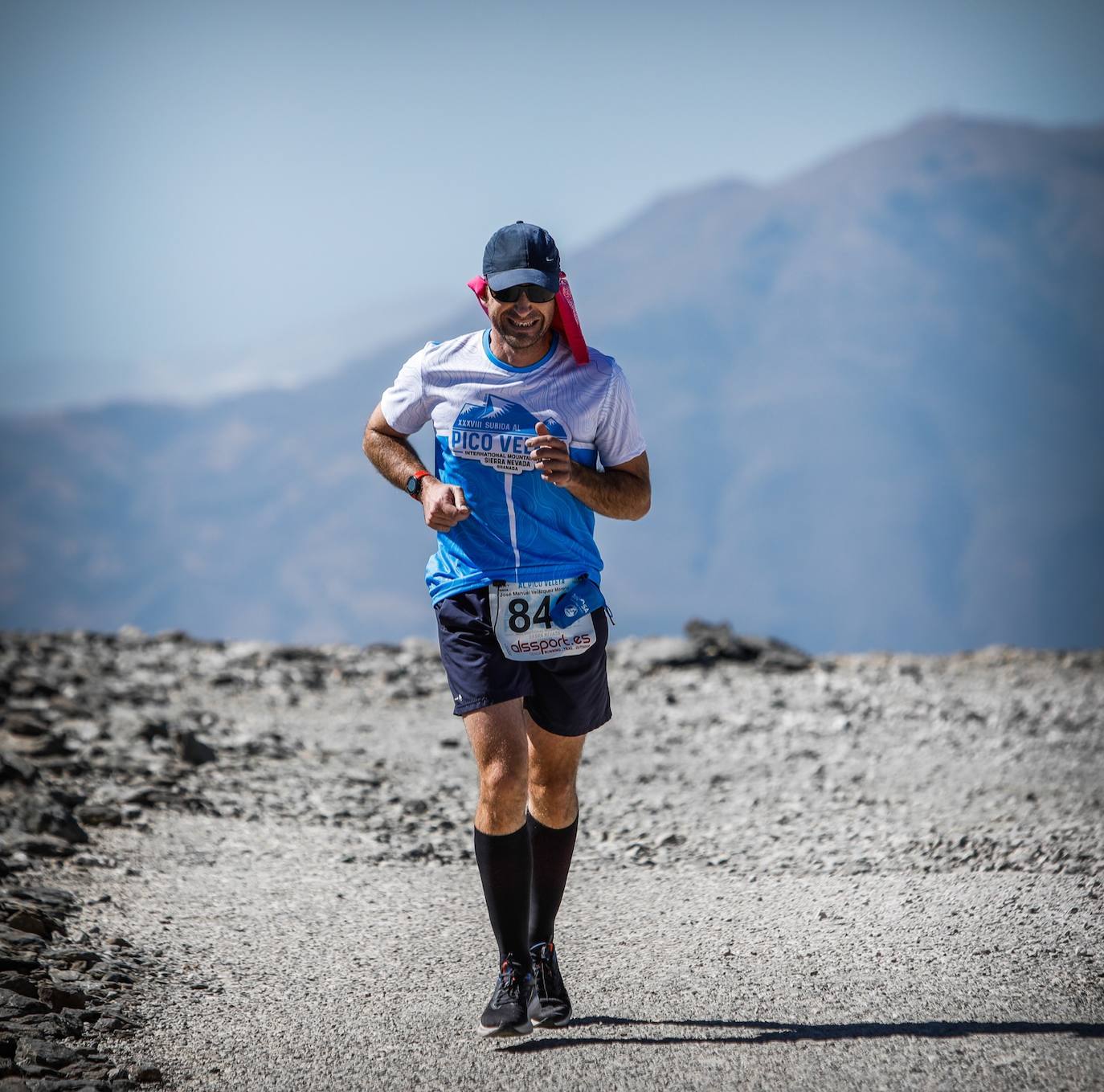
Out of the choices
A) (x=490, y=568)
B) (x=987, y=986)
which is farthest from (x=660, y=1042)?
(x=490, y=568)

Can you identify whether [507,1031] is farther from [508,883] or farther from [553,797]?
[553,797]

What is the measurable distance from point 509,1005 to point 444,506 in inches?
64.8

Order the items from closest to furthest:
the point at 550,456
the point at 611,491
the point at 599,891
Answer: the point at 550,456 < the point at 611,491 < the point at 599,891

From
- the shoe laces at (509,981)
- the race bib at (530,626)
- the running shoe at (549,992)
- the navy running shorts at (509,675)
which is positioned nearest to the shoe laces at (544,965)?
the running shoe at (549,992)

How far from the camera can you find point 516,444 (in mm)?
4273

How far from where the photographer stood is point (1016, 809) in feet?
26.1

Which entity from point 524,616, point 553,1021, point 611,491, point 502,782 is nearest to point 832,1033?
point 553,1021

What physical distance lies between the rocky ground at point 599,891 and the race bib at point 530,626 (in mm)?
1273

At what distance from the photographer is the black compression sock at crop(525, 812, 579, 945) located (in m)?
4.52

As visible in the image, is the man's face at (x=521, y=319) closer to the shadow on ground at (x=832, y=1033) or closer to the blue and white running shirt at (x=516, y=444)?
the blue and white running shirt at (x=516, y=444)

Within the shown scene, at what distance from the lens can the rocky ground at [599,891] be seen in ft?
13.7

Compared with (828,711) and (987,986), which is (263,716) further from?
(987,986)

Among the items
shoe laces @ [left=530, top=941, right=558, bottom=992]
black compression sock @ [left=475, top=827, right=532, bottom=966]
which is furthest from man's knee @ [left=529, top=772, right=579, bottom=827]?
shoe laces @ [left=530, top=941, right=558, bottom=992]

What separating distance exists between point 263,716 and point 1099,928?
313 inches
